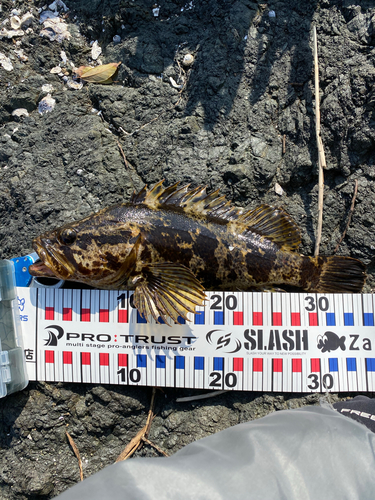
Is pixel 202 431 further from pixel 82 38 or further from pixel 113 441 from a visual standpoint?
pixel 82 38

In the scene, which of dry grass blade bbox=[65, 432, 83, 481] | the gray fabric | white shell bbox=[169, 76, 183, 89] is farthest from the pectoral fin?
white shell bbox=[169, 76, 183, 89]

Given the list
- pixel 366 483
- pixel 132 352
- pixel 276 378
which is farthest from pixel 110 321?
pixel 366 483

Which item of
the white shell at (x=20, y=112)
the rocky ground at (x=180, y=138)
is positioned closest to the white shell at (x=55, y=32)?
the rocky ground at (x=180, y=138)

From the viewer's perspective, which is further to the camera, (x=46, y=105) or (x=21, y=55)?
(x=21, y=55)

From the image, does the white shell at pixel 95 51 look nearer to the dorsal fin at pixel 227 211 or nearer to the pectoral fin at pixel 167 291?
the dorsal fin at pixel 227 211

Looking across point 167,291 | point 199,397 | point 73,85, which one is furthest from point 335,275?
point 73,85

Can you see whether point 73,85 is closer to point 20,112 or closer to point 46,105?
point 46,105
